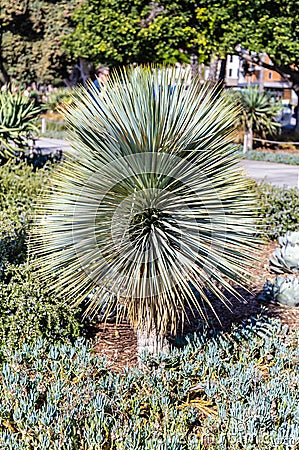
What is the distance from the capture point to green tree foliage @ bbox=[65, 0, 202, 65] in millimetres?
17812

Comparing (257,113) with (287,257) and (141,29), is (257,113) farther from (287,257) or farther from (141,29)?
(287,257)

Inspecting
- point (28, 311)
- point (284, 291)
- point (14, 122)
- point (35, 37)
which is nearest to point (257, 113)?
point (35, 37)

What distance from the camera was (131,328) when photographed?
4785mm

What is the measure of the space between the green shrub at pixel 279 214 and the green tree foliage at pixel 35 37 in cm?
1765

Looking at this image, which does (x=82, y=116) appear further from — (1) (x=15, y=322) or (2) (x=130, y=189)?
(1) (x=15, y=322)

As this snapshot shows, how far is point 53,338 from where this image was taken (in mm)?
4281

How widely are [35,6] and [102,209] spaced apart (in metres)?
22.5

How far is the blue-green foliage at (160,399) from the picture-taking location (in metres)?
2.79

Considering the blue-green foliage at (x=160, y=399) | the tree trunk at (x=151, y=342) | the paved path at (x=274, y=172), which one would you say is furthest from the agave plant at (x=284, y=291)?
the paved path at (x=274, y=172)

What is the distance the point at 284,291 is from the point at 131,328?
52.9 inches

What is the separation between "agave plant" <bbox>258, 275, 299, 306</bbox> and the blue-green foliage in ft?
3.48

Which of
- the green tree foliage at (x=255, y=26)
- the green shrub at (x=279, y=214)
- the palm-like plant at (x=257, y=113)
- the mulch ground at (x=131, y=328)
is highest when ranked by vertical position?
the green tree foliage at (x=255, y=26)

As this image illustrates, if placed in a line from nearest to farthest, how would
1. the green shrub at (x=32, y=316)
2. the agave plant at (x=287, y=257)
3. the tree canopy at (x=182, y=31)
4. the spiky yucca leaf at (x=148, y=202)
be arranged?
the spiky yucca leaf at (x=148, y=202), the green shrub at (x=32, y=316), the agave plant at (x=287, y=257), the tree canopy at (x=182, y=31)

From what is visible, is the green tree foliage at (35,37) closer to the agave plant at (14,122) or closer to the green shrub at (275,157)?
the green shrub at (275,157)
